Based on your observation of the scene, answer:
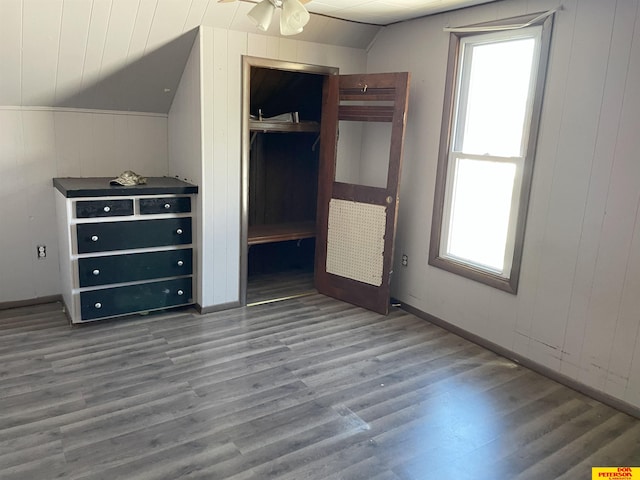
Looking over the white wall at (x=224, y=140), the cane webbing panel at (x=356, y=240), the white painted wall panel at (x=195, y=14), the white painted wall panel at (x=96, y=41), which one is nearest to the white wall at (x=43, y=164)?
the white painted wall panel at (x=96, y=41)

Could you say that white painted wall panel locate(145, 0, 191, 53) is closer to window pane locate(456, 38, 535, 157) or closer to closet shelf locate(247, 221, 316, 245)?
closet shelf locate(247, 221, 316, 245)

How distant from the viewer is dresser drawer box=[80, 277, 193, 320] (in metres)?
3.44

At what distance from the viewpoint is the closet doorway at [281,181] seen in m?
4.23

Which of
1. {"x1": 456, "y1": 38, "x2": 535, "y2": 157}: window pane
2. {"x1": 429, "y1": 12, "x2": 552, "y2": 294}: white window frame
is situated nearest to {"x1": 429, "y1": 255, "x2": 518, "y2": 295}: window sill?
{"x1": 429, "y1": 12, "x2": 552, "y2": 294}: white window frame

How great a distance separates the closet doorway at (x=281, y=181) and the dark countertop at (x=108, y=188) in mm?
705

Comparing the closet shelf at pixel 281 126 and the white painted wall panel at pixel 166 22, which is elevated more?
the white painted wall panel at pixel 166 22

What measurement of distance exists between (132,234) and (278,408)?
5.59 ft

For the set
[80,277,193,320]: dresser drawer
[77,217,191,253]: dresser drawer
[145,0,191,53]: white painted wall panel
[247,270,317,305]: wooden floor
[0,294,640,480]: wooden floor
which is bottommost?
[0,294,640,480]: wooden floor

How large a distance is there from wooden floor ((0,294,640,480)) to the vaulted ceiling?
5.51 feet

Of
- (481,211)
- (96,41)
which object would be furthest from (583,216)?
(96,41)

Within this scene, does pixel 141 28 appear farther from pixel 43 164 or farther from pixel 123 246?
pixel 123 246

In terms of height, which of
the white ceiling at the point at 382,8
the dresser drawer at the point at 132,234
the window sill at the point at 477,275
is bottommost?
the window sill at the point at 477,275

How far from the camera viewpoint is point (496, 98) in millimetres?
3279

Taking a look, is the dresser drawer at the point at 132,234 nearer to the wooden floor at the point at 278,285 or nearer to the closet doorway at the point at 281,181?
the closet doorway at the point at 281,181
